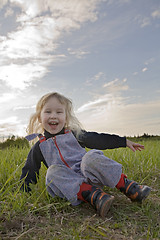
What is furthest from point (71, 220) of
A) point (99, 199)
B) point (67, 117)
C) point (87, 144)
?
point (67, 117)

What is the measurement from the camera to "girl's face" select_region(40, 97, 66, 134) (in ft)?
8.79

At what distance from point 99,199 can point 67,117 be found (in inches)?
43.8

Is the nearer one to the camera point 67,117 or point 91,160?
point 91,160

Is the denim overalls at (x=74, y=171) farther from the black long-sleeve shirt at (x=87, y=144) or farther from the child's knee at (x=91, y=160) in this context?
the black long-sleeve shirt at (x=87, y=144)

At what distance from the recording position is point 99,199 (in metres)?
2.12

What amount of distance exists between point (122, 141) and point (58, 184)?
840mm

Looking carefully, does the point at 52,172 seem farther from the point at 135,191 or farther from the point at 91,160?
the point at 135,191

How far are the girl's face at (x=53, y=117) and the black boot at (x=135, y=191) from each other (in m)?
0.93

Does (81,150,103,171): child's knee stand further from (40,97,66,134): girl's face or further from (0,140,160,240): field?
(40,97,66,134): girl's face

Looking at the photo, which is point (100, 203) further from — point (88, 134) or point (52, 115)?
point (52, 115)

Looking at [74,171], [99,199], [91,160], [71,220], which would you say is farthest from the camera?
[74,171]

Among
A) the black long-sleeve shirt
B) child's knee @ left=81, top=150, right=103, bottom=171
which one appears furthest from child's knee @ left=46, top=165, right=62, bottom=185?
the black long-sleeve shirt

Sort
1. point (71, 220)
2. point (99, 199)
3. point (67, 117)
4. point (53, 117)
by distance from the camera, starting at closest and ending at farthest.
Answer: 1. point (71, 220)
2. point (99, 199)
3. point (53, 117)
4. point (67, 117)

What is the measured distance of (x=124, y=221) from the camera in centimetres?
204
